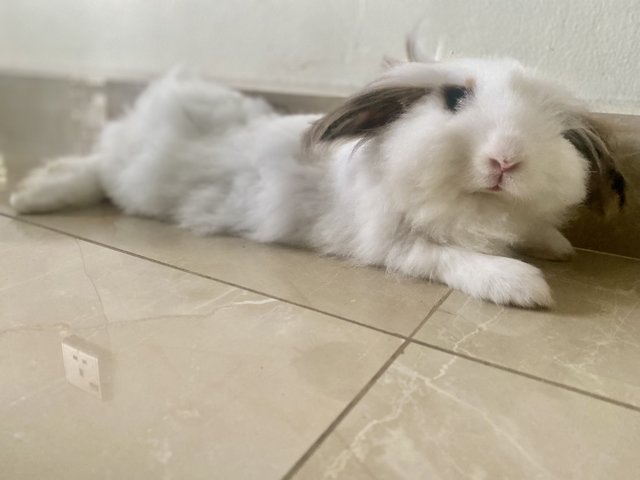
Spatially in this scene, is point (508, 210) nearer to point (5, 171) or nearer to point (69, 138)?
point (5, 171)

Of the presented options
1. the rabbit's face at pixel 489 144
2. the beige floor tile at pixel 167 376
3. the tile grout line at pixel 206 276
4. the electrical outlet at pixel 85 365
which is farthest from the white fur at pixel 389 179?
the electrical outlet at pixel 85 365

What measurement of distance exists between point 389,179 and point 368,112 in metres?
0.15

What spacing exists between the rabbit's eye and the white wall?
474 millimetres

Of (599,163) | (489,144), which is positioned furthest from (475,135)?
(599,163)

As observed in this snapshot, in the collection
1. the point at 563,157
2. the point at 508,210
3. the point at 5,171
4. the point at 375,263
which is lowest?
the point at 5,171

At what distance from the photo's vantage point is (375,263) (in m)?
1.28

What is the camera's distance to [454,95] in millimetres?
→ 1132

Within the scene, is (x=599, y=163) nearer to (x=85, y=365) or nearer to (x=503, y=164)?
(x=503, y=164)

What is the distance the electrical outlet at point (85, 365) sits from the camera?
2.67 feet

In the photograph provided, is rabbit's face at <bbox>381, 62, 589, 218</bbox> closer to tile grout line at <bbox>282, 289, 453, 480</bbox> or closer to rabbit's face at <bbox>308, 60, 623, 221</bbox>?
rabbit's face at <bbox>308, 60, 623, 221</bbox>

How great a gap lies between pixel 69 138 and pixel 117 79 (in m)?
0.51

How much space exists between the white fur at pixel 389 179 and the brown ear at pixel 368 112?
0.02 meters

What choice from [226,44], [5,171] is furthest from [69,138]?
[226,44]

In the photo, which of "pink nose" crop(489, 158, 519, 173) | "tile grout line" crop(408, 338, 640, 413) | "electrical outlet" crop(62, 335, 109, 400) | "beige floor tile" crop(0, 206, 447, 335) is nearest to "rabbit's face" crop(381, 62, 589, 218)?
"pink nose" crop(489, 158, 519, 173)
